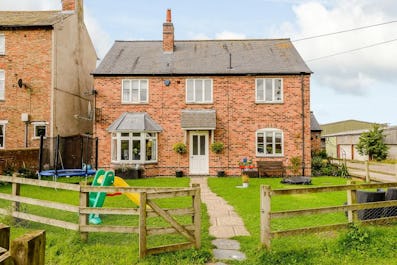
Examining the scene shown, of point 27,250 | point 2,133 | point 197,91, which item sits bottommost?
point 27,250

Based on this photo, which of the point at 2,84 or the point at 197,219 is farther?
the point at 2,84

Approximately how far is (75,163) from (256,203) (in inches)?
624

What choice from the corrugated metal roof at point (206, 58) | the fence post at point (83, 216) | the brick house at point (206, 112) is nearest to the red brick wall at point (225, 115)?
the brick house at point (206, 112)

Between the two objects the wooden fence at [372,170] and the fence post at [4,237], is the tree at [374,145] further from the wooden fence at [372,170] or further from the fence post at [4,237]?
the fence post at [4,237]

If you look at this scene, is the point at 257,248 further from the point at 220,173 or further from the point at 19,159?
the point at 19,159

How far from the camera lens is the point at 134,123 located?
19.6m

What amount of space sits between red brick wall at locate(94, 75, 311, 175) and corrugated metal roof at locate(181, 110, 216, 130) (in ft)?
1.63

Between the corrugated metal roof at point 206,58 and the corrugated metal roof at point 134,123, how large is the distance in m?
2.79

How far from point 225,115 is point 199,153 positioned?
3.01m

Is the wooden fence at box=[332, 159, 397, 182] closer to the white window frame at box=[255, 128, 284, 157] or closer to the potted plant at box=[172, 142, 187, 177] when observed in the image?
the white window frame at box=[255, 128, 284, 157]

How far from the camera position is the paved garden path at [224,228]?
5977 millimetres

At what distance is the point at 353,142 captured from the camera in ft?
113

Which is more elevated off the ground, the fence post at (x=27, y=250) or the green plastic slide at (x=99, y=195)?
the fence post at (x=27, y=250)

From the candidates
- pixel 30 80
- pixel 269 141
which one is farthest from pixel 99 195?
pixel 30 80
